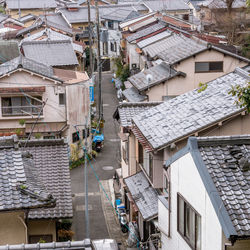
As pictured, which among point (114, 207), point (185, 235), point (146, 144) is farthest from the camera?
point (114, 207)

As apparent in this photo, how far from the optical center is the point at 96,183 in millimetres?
30609

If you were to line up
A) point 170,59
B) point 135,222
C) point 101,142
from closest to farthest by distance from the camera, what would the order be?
1. point 135,222
2. point 170,59
3. point 101,142

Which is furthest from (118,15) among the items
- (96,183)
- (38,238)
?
(38,238)

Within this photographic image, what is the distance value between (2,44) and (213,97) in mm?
26842

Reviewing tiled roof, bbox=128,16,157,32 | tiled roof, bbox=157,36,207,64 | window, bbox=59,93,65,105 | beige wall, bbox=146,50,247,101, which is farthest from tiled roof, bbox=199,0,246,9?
window, bbox=59,93,65,105

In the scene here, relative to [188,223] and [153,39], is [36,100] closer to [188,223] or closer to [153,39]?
[153,39]

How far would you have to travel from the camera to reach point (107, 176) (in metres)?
32.0

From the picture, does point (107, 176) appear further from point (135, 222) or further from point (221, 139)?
point (221, 139)

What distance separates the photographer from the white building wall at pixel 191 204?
10.5 m

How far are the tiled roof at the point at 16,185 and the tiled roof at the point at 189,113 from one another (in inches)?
243

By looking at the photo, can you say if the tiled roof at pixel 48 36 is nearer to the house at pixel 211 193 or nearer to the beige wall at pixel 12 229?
the house at pixel 211 193

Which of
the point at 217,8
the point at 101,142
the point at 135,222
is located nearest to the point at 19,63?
the point at 101,142

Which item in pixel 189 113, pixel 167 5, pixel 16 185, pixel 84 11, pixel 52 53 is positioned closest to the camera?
pixel 16 185

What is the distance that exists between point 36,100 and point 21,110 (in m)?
1.20
